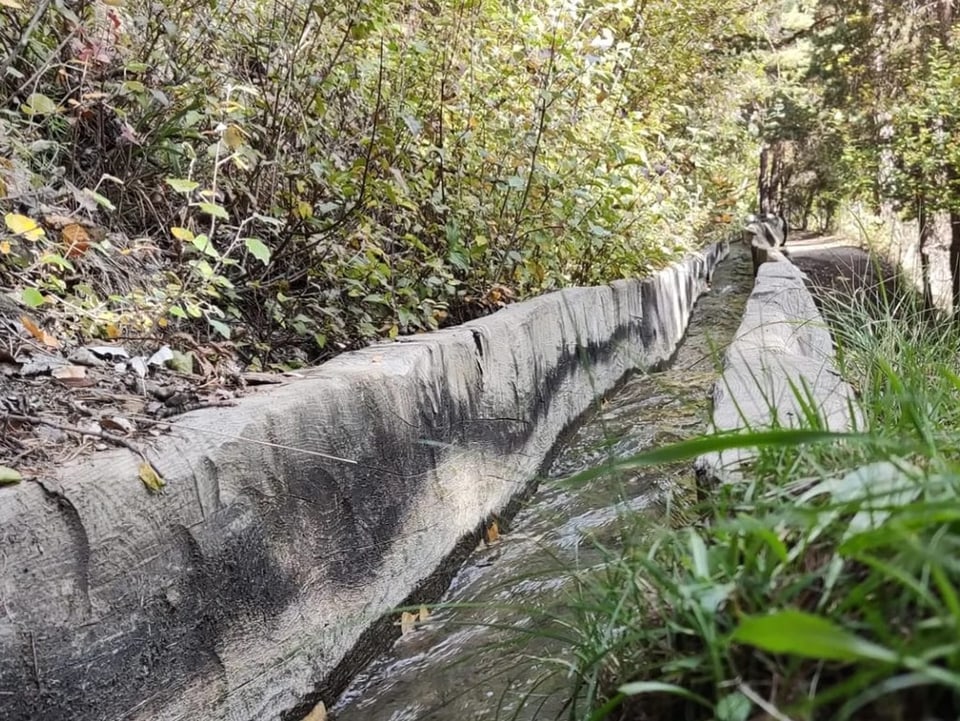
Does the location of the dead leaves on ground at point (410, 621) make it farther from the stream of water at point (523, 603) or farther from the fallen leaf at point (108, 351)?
the fallen leaf at point (108, 351)

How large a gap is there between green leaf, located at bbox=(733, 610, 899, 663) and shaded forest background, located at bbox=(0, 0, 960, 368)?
5.52ft

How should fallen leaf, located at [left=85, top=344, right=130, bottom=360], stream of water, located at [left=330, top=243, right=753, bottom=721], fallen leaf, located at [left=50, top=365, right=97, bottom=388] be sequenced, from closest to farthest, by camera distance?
stream of water, located at [left=330, top=243, right=753, bottom=721], fallen leaf, located at [left=50, top=365, right=97, bottom=388], fallen leaf, located at [left=85, top=344, right=130, bottom=360]

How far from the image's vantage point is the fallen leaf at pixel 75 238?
79.7 inches

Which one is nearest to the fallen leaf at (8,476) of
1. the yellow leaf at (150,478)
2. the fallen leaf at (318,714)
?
the yellow leaf at (150,478)

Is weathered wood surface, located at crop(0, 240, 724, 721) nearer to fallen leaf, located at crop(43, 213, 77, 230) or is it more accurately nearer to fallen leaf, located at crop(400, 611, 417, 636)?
fallen leaf, located at crop(400, 611, 417, 636)

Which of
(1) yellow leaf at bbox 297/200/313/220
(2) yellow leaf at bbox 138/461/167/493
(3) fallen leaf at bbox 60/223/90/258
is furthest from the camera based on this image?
(1) yellow leaf at bbox 297/200/313/220

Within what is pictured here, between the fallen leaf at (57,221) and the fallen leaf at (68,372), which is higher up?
the fallen leaf at (57,221)

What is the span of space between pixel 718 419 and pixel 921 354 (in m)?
0.64

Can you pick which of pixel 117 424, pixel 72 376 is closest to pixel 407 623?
pixel 117 424

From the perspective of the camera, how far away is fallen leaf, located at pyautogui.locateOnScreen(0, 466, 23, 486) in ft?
3.92

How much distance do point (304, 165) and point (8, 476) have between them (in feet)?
6.12

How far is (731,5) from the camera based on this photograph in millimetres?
8164

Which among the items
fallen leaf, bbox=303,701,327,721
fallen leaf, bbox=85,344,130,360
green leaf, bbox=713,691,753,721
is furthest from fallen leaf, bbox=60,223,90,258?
green leaf, bbox=713,691,753,721

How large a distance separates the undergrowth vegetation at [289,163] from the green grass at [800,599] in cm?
149
